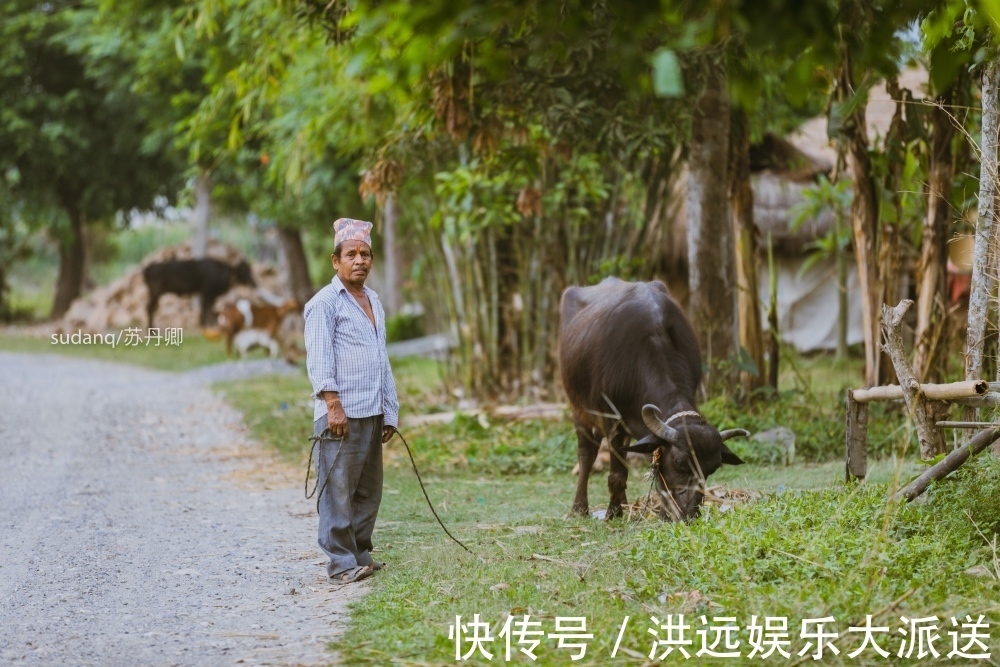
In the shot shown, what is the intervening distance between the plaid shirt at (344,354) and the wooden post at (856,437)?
7.70 feet

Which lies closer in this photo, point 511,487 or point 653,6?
point 653,6

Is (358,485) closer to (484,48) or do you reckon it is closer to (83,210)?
(484,48)

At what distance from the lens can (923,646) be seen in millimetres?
3975

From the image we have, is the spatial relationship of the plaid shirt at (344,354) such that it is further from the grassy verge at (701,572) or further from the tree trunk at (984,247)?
the tree trunk at (984,247)

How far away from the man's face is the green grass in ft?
38.5

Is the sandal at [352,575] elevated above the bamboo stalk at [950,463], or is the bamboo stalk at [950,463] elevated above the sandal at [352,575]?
the bamboo stalk at [950,463]

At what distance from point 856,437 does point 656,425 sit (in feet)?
3.32

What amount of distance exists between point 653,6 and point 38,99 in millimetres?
23232

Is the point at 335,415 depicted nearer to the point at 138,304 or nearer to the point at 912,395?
the point at 912,395

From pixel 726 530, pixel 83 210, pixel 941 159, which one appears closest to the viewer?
pixel 726 530

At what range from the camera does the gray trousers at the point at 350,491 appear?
5.53 meters

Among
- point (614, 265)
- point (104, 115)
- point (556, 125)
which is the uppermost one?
point (104, 115)

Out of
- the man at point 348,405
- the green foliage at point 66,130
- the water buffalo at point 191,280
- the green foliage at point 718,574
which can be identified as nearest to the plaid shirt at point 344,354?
the man at point 348,405

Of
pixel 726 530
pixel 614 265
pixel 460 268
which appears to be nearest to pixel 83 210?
pixel 460 268
